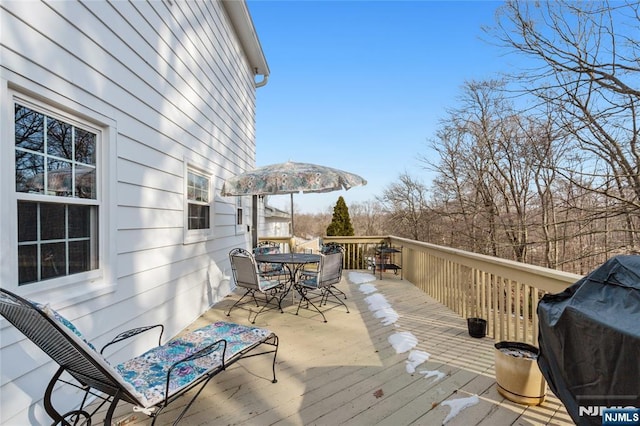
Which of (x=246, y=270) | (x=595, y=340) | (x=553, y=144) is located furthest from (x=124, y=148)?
(x=553, y=144)

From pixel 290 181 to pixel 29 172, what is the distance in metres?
2.66

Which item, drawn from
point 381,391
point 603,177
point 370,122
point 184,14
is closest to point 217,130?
point 184,14

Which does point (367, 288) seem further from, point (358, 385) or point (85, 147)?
point (85, 147)

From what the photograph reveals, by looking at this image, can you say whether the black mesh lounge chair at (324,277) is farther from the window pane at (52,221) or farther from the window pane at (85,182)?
the window pane at (52,221)

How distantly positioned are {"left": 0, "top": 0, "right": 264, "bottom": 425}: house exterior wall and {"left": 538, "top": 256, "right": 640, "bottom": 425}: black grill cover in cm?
295

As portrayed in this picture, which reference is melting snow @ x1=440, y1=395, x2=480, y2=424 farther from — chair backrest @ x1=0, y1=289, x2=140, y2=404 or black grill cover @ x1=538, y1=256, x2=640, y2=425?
chair backrest @ x1=0, y1=289, x2=140, y2=404

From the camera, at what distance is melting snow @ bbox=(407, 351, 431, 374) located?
2807 mm

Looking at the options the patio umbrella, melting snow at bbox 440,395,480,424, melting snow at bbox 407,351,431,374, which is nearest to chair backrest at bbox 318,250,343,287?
the patio umbrella

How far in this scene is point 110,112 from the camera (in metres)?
2.54

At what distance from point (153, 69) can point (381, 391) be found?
3.64m

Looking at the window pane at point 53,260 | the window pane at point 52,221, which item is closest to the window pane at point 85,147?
the window pane at point 52,221

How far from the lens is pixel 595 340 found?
1477mm

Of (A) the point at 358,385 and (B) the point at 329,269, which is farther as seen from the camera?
(B) the point at 329,269

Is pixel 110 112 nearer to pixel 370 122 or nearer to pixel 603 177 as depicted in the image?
pixel 603 177
